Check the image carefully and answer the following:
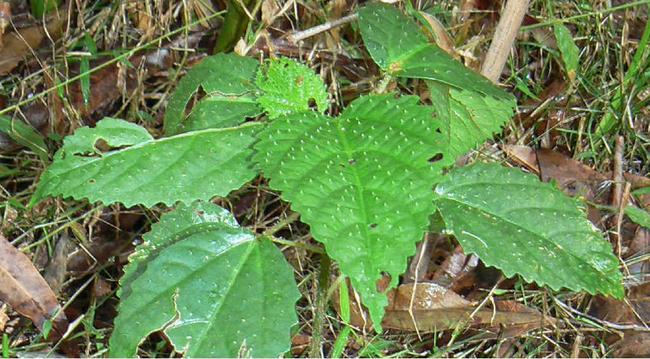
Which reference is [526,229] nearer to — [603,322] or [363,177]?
[363,177]

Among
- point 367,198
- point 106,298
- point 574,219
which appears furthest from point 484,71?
point 106,298

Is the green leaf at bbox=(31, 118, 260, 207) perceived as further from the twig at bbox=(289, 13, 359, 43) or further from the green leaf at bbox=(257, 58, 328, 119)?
the twig at bbox=(289, 13, 359, 43)

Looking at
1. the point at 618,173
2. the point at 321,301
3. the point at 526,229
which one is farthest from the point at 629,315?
the point at 321,301

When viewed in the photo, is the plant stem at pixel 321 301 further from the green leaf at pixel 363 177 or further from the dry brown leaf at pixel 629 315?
the dry brown leaf at pixel 629 315

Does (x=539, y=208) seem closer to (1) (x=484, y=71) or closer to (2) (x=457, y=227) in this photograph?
(2) (x=457, y=227)

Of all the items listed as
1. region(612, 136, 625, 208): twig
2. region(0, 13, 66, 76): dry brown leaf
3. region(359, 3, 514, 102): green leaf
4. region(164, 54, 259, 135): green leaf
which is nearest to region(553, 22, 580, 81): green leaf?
region(612, 136, 625, 208): twig
